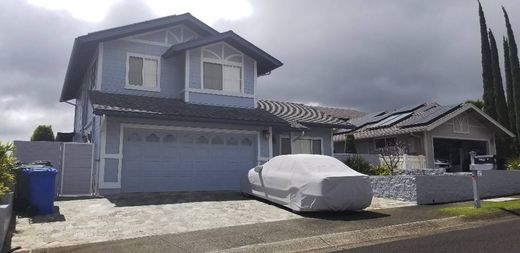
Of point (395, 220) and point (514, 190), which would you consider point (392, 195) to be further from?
point (514, 190)

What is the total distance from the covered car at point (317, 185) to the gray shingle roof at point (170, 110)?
4.06 m

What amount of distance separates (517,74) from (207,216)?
1131 inches

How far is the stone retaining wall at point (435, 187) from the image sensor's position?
12.9m

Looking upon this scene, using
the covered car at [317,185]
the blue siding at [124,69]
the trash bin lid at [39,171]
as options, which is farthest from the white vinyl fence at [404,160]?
the trash bin lid at [39,171]

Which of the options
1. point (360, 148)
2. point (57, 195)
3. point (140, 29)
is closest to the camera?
point (57, 195)

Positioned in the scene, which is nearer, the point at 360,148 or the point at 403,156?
the point at 403,156

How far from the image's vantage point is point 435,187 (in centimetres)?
1324

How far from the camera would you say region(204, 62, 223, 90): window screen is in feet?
55.9

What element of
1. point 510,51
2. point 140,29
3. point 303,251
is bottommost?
point 303,251

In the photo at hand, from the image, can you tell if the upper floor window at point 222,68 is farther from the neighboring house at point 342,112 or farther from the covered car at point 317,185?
the neighboring house at point 342,112

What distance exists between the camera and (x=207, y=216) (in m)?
10.0

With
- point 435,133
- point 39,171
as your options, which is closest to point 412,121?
point 435,133

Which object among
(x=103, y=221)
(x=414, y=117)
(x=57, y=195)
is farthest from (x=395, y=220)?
(x=414, y=117)

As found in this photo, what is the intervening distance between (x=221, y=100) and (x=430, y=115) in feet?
48.0
